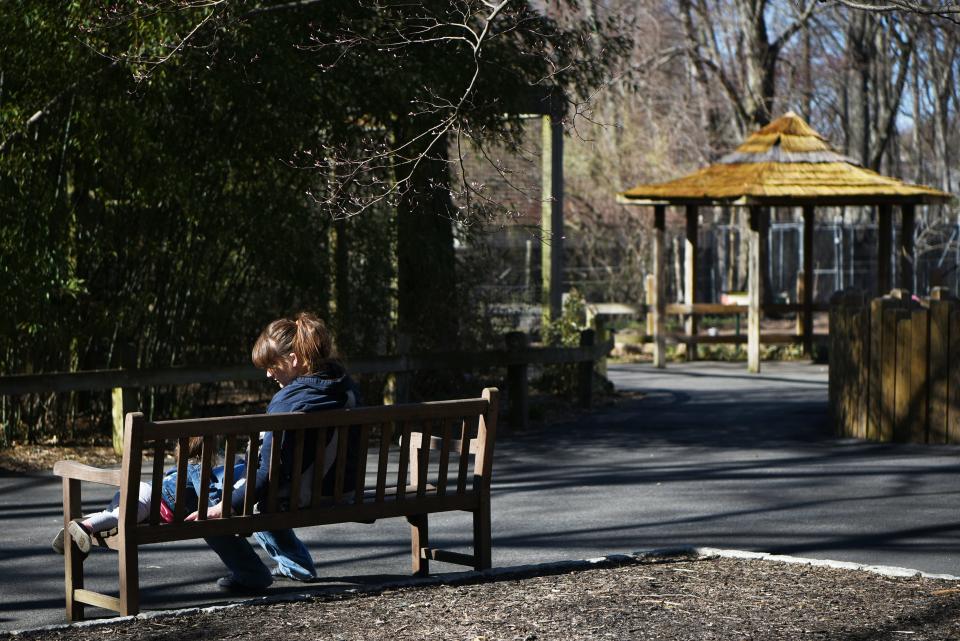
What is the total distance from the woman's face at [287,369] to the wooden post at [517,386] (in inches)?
259

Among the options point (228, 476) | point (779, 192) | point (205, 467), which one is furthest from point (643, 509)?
point (779, 192)

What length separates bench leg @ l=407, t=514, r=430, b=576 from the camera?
6.20m

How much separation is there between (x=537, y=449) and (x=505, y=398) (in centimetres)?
328

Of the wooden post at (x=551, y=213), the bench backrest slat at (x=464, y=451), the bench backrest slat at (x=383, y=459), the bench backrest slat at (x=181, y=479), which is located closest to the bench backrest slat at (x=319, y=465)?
the bench backrest slat at (x=383, y=459)

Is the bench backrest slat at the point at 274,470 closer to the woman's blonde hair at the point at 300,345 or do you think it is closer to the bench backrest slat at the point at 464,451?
the woman's blonde hair at the point at 300,345

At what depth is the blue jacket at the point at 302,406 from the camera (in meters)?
5.61

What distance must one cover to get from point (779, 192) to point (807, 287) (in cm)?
296

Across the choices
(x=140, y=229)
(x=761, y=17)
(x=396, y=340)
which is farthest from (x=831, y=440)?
(x=761, y=17)

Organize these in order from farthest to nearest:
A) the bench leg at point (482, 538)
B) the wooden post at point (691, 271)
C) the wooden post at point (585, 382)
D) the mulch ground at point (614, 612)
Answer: the wooden post at point (691, 271), the wooden post at point (585, 382), the bench leg at point (482, 538), the mulch ground at point (614, 612)

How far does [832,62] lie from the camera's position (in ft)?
138

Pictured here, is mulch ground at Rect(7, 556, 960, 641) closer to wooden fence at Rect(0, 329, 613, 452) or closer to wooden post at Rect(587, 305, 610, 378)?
wooden fence at Rect(0, 329, 613, 452)

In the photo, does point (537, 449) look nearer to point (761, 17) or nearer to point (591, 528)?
point (591, 528)

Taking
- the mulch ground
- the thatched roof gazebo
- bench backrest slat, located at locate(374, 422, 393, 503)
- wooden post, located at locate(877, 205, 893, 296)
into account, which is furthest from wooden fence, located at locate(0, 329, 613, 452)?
wooden post, located at locate(877, 205, 893, 296)

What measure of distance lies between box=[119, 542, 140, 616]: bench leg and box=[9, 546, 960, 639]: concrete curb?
0.17 feet
